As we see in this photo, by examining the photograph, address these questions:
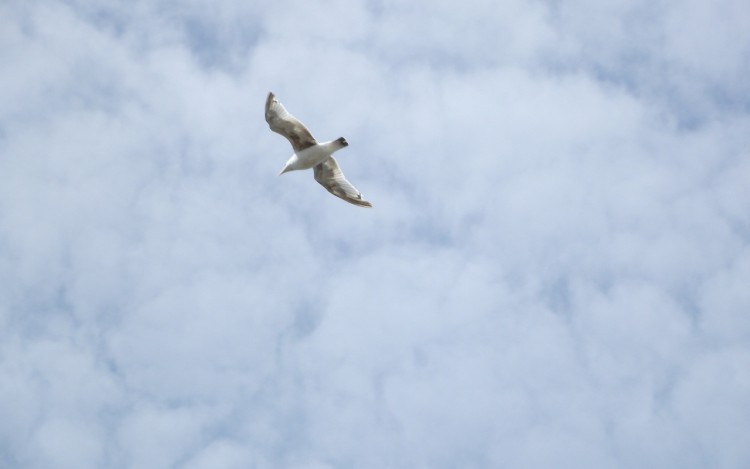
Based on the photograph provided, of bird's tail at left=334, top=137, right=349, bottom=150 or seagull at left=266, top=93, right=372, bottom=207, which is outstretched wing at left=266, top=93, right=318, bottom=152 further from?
bird's tail at left=334, top=137, right=349, bottom=150

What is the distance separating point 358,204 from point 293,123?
6153 millimetres

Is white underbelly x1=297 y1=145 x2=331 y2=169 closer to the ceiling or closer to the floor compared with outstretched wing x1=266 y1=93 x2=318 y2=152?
closer to the floor

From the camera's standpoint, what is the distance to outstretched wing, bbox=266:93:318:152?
45.5 metres

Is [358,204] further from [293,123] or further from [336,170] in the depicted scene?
[293,123]

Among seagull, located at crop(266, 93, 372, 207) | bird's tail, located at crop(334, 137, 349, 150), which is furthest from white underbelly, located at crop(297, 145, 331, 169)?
bird's tail, located at crop(334, 137, 349, 150)

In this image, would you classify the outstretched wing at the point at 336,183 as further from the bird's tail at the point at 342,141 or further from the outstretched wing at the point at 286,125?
the bird's tail at the point at 342,141

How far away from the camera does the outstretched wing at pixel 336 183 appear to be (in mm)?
48406

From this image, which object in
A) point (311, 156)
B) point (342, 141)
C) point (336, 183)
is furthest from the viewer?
point (336, 183)

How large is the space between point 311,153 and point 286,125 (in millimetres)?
1901

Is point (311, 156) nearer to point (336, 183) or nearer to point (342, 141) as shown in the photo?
point (342, 141)

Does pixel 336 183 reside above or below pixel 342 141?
above

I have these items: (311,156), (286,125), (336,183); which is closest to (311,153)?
(311,156)

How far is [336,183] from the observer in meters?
48.8

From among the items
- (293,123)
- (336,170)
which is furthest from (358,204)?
(293,123)
